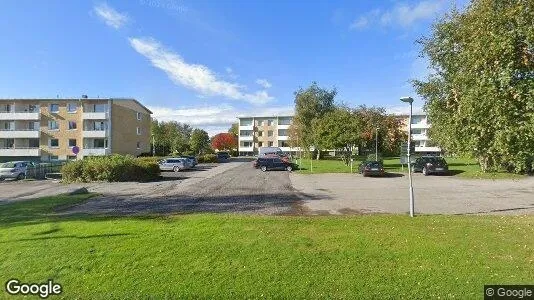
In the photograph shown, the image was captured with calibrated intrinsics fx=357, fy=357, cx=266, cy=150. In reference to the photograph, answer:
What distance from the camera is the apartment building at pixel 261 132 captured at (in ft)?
311

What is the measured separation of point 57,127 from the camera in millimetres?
52656

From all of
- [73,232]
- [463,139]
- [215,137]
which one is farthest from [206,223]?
[215,137]

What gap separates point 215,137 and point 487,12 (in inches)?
3881

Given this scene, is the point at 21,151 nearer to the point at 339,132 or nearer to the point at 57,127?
the point at 57,127

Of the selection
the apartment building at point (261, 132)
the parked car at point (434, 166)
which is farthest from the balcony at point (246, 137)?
the parked car at point (434, 166)

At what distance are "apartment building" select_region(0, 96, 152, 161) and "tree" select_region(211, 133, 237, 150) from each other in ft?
163

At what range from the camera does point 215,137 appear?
105625 millimetres

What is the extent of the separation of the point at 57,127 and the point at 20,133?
5.44m

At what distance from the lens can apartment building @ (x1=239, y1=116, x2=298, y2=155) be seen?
311ft

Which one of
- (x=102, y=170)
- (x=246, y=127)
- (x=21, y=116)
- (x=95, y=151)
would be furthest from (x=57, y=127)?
(x=246, y=127)

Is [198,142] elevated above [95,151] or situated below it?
above

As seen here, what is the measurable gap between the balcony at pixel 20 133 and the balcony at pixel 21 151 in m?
1.78

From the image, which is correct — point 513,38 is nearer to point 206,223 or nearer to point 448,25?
point 448,25

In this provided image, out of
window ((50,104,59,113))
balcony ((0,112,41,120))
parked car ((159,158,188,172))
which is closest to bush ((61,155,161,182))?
parked car ((159,158,188,172))
